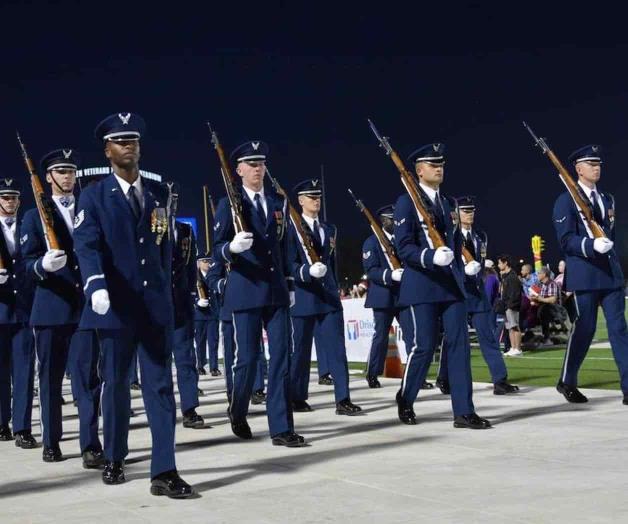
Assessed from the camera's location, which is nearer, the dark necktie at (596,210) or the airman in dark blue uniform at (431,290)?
the airman in dark blue uniform at (431,290)

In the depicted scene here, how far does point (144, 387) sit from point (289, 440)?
2.02 meters

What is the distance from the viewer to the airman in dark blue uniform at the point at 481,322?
490 inches

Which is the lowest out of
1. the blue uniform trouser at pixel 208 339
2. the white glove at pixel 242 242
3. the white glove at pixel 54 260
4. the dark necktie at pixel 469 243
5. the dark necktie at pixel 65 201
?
the blue uniform trouser at pixel 208 339

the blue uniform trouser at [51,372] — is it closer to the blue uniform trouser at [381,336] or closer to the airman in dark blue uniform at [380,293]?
the airman in dark blue uniform at [380,293]

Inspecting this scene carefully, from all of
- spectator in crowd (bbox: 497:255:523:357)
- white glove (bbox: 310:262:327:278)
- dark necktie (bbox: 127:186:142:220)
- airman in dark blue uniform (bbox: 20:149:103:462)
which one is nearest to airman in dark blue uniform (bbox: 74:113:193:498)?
dark necktie (bbox: 127:186:142:220)

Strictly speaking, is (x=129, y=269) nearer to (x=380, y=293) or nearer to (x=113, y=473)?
(x=113, y=473)

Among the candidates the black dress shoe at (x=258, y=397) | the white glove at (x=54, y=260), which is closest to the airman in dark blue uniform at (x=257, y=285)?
the white glove at (x=54, y=260)

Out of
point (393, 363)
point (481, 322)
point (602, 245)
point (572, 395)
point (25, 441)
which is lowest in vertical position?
point (25, 441)

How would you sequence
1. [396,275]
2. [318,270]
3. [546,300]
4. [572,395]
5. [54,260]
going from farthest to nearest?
[546,300] → [396,275] → [318,270] → [572,395] → [54,260]

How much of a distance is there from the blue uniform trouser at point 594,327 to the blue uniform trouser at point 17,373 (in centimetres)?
480

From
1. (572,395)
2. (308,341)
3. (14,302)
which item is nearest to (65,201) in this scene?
(14,302)

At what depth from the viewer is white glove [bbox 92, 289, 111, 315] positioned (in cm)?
671

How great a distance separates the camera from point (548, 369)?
16.6m

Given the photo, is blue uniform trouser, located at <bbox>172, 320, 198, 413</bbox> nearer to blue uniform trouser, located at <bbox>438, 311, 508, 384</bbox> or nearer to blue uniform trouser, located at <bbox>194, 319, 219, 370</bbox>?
blue uniform trouser, located at <bbox>438, 311, 508, 384</bbox>
